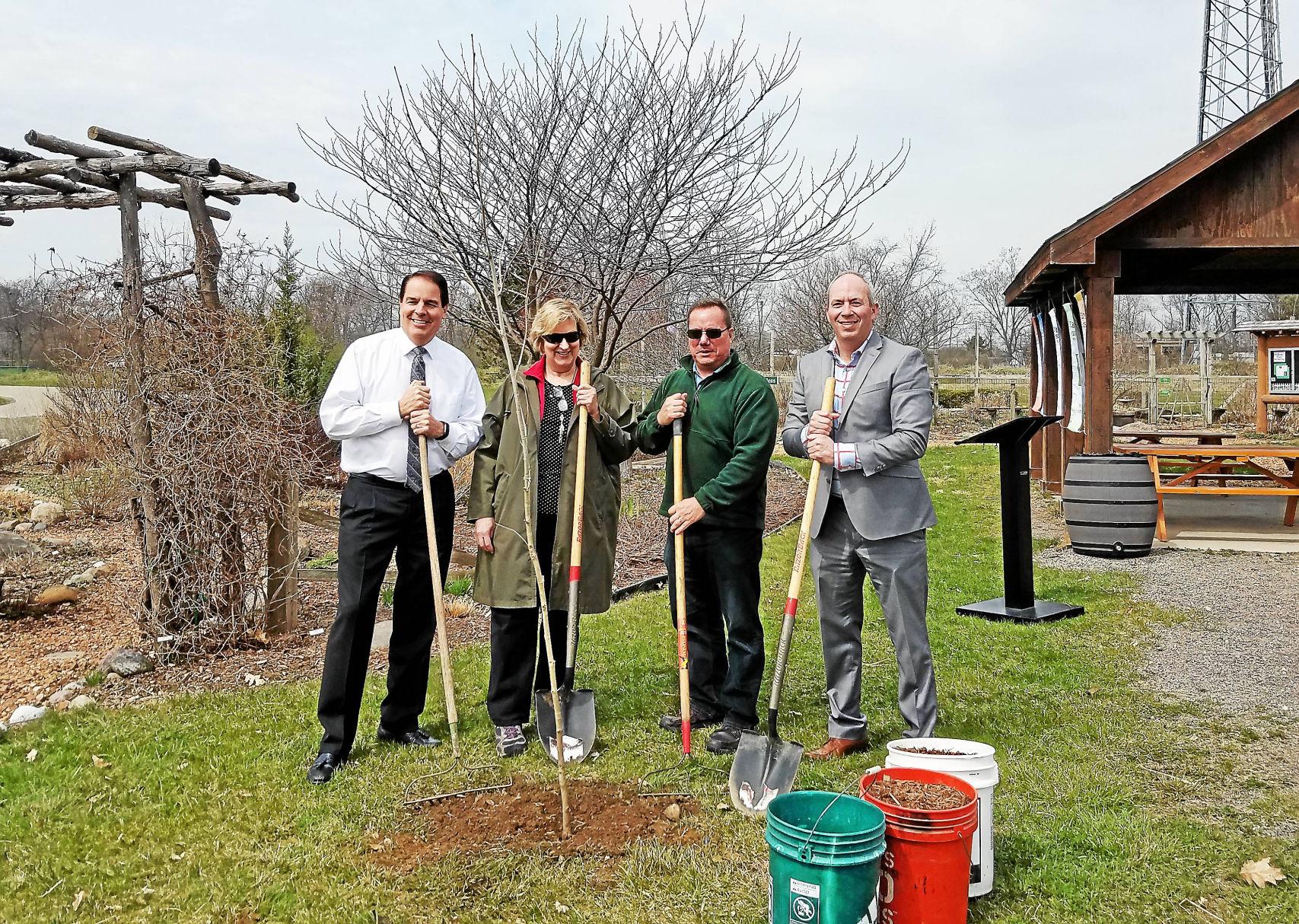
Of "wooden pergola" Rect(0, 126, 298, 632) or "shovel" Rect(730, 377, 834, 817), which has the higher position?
"wooden pergola" Rect(0, 126, 298, 632)

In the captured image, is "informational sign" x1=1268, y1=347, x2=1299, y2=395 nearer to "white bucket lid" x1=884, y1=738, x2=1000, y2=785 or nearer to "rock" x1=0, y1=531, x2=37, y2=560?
"white bucket lid" x1=884, y1=738, x2=1000, y2=785

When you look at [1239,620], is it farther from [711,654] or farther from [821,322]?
[821,322]

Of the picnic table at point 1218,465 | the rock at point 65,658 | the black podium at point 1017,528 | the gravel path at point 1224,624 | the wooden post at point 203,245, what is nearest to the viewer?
the gravel path at point 1224,624

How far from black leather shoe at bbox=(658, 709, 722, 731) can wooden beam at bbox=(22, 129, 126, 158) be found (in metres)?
4.61

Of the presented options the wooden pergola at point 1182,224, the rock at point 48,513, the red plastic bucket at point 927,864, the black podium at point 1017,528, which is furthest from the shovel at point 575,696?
the rock at point 48,513

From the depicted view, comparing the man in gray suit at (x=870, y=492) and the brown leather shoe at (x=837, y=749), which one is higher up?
the man in gray suit at (x=870, y=492)

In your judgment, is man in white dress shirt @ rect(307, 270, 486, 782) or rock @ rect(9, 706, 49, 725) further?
rock @ rect(9, 706, 49, 725)

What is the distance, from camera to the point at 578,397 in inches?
160

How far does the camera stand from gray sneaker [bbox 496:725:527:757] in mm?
4184

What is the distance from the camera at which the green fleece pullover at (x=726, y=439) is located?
162 inches

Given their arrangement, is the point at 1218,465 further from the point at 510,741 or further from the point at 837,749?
the point at 510,741

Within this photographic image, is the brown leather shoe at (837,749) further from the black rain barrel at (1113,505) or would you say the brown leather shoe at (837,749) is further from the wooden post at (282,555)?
the black rain barrel at (1113,505)

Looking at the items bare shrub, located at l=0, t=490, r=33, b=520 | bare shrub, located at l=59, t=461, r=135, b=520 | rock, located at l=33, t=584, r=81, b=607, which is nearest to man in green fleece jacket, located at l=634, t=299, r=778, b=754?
bare shrub, located at l=59, t=461, r=135, b=520

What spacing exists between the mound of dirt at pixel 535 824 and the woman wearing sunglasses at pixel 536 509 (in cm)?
50
